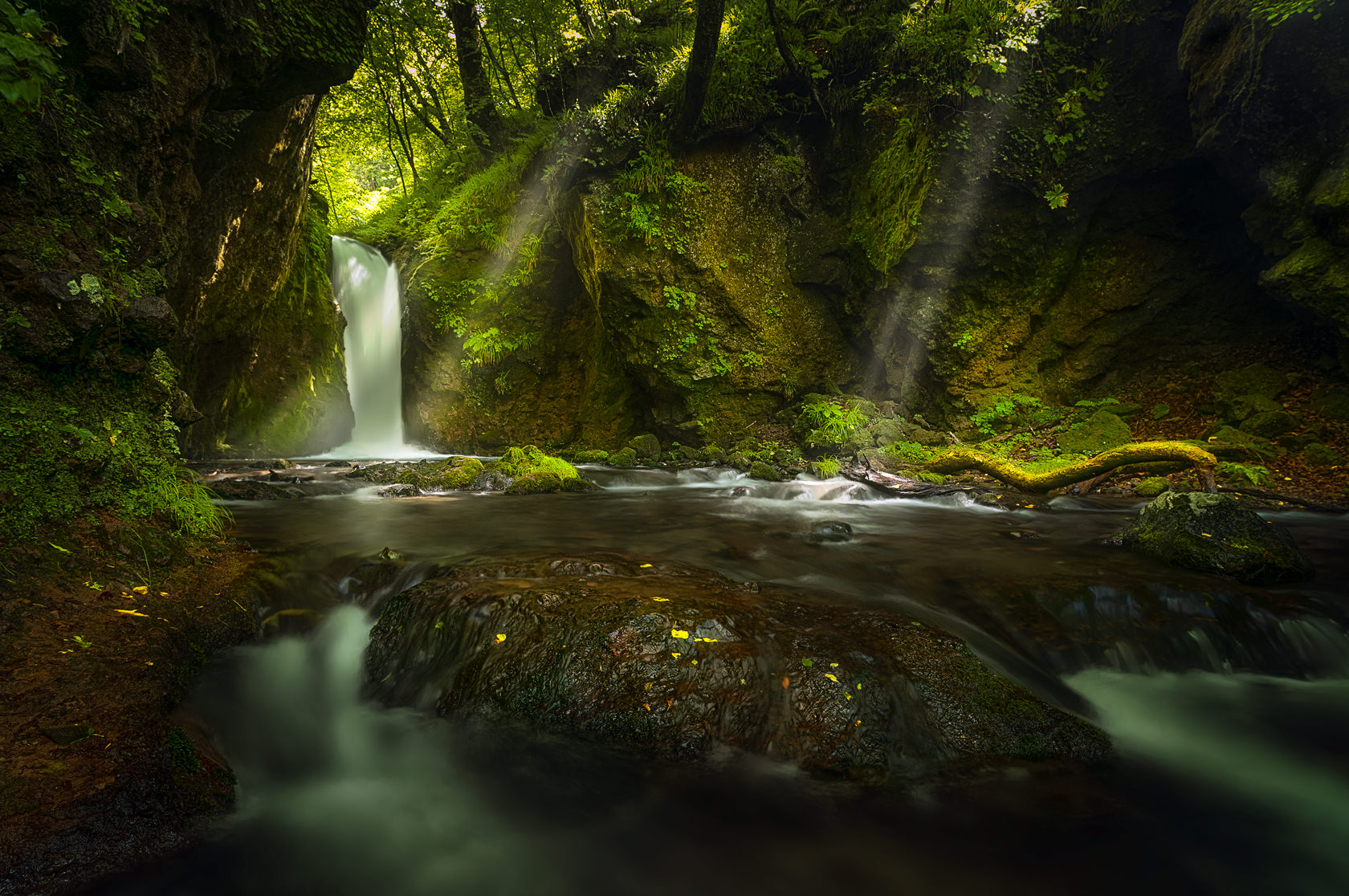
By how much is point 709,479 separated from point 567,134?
290 inches

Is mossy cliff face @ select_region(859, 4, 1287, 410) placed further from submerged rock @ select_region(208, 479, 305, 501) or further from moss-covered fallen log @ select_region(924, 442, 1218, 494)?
submerged rock @ select_region(208, 479, 305, 501)

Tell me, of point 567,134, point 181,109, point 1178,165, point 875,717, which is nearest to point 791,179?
point 567,134

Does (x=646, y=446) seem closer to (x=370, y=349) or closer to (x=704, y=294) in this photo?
(x=704, y=294)

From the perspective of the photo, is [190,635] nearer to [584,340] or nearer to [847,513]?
[847,513]

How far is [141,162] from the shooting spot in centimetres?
420

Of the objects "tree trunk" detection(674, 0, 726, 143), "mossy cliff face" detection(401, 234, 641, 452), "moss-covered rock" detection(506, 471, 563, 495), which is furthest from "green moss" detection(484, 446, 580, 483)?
"tree trunk" detection(674, 0, 726, 143)

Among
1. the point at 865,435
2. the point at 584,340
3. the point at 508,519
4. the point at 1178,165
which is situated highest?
the point at 1178,165

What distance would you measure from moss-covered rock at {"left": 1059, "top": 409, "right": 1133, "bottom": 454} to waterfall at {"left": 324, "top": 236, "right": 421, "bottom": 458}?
523 inches

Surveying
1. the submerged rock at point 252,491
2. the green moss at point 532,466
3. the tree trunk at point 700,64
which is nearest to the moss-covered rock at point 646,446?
the green moss at point 532,466

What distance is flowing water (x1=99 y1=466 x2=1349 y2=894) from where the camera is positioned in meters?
2.14

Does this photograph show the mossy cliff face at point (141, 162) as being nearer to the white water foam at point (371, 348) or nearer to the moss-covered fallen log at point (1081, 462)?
the white water foam at point (371, 348)

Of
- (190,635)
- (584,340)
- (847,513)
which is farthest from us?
(584,340)

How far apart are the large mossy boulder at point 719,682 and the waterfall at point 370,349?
11.8 m

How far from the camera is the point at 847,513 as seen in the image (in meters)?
7.27
